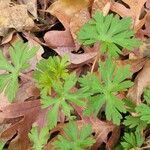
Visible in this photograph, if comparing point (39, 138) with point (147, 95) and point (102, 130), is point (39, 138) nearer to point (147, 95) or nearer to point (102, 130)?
point (102, 130)

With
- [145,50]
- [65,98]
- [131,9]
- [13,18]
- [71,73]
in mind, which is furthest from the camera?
[13,18]

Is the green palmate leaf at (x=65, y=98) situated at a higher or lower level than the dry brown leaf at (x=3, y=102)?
higher

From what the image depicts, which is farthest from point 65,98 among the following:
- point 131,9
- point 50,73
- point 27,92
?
point 131,9

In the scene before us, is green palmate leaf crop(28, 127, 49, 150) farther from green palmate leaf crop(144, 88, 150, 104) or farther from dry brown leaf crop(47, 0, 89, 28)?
dry brown leaf crop(47, 0, 89, 28)

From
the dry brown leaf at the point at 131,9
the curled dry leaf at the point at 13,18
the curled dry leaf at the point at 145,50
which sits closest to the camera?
the curled dry leaf at the point at 145,50

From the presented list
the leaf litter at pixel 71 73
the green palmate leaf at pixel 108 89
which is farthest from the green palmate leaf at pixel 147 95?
the green palmate leaf at pixel 108 89

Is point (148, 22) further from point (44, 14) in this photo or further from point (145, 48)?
point (44, 14)

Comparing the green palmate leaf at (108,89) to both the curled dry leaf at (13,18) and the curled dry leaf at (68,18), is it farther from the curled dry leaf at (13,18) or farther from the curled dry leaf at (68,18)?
the curled dry leaf at (13,18)
